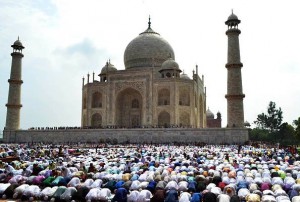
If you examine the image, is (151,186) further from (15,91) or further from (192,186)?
(15,91)

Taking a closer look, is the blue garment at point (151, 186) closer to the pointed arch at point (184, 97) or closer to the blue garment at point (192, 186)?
the blue garment at point (192, 186)

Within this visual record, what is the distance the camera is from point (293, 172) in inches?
399

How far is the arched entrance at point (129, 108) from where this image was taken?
3409cm

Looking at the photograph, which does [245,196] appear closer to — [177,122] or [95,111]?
[177,122]

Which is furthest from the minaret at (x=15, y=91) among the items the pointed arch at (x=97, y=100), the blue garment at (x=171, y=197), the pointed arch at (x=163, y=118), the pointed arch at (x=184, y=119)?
the blue garment at (x=171, y=197)

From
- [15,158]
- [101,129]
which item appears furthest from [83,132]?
[15,158]

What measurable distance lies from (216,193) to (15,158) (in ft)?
37.5

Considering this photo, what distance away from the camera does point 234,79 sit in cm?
2698

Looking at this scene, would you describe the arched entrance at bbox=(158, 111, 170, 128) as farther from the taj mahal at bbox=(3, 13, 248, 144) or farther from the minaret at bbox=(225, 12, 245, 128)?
the minaret at bbox=(225, 12, 245, 128)

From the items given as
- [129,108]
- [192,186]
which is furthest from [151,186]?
[129,108]

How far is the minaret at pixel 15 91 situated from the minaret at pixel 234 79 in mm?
20311

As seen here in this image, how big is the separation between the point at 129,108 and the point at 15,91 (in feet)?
37.9

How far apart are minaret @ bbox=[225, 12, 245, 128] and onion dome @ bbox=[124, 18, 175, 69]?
33.6 feet

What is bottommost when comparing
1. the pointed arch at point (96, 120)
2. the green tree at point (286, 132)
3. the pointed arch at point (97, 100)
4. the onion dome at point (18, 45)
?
the green tree at point (286, 132)
